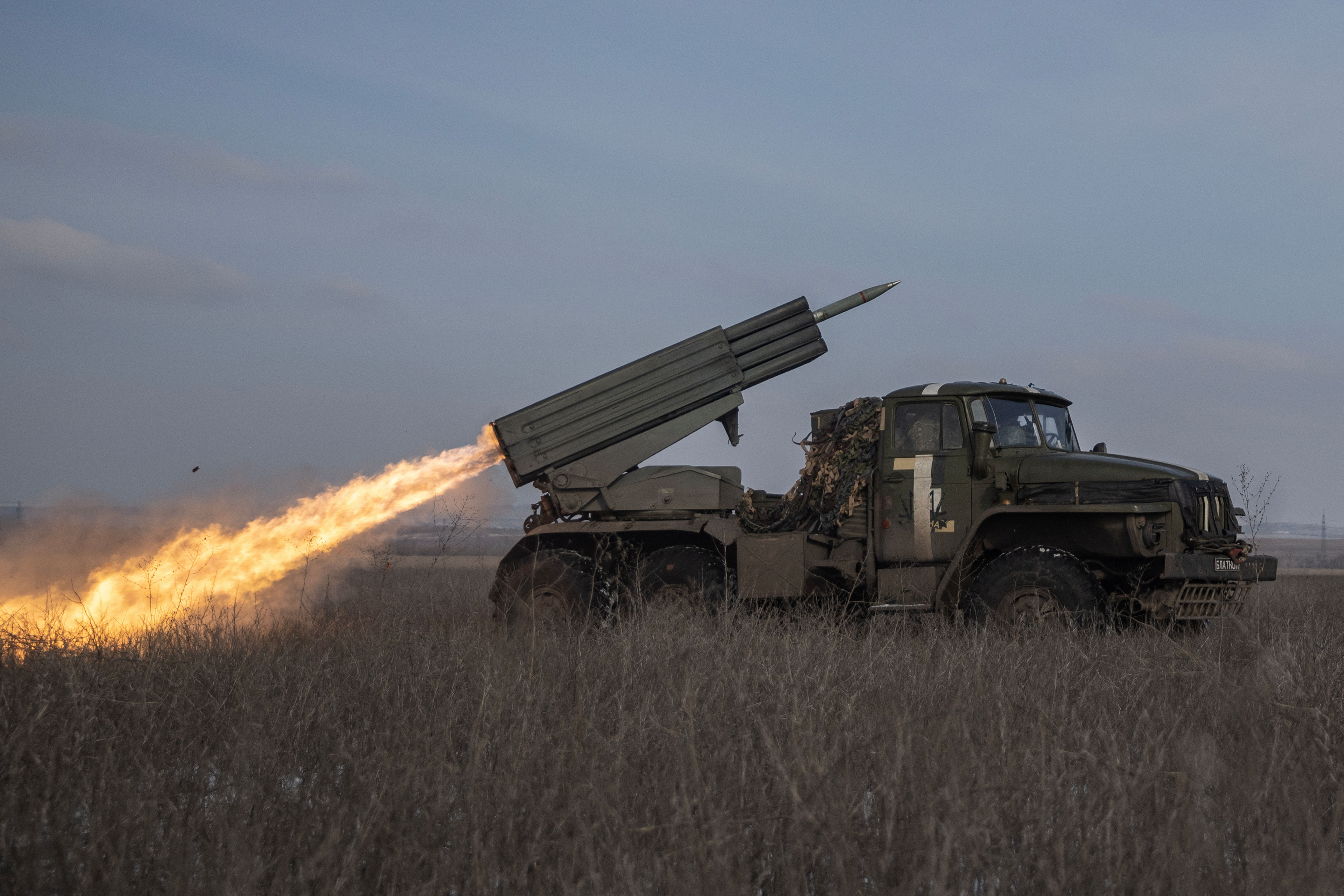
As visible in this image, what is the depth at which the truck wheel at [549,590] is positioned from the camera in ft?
31.8

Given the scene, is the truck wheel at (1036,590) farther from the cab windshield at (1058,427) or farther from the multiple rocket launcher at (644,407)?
the multiple rocket launcher at (644,407)

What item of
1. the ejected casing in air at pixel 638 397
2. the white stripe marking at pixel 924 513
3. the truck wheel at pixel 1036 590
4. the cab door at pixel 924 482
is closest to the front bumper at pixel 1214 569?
the truck wheel at pixel 1036 590

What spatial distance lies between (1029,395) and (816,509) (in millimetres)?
2257

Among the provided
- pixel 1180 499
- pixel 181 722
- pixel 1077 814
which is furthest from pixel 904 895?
pixel 1180 499

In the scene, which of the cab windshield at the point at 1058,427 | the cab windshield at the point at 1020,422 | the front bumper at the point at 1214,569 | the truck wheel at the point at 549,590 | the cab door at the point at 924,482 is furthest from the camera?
the truck wheel at the point at 549,590

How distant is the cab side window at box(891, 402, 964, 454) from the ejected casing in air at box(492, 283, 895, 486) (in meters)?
1.62

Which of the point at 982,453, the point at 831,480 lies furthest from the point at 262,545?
the point at 982,453

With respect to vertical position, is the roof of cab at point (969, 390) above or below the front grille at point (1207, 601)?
above

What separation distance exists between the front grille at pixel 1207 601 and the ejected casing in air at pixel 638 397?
4.33 m

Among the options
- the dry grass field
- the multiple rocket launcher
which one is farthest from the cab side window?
the dry grass field

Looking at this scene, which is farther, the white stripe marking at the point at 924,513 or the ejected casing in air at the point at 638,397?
the ejected casing in air at the point at 638,397

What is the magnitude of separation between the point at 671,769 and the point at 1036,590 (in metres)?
5.00

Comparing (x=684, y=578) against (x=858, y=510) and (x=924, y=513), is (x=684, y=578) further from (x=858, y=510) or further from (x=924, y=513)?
(x=924, y=513)

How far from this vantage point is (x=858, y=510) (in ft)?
30.5
